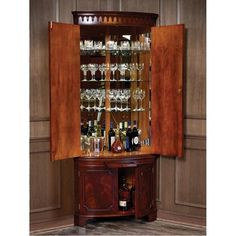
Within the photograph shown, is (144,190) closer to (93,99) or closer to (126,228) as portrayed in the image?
(126,228)

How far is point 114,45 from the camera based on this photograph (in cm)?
464

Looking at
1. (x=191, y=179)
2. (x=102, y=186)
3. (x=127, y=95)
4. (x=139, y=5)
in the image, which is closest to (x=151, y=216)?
(x=191, y=179)

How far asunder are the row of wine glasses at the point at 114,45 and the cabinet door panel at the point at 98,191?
3.83ft

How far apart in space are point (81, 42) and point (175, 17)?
96 centimetres

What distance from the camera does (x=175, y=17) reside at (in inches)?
186

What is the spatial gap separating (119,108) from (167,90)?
1.63 ft

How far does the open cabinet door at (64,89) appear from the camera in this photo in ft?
13.8

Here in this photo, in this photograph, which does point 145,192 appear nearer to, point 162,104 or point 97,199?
point 97,199

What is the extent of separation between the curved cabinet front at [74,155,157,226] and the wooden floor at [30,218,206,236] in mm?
117

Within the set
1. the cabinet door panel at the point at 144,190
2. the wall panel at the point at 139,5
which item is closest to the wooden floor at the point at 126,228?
the cabinet door panel at the point at 144,190

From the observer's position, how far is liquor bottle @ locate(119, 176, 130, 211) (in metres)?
4.59

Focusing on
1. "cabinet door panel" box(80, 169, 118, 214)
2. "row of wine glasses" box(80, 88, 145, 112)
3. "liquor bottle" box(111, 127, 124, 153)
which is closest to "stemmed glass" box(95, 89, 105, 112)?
"row of wine glasses" box(80, 88, 145, 112)

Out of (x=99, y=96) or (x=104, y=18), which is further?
(x=99, y=96)
